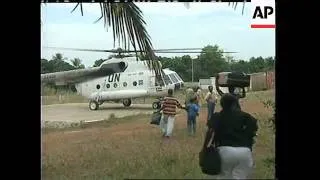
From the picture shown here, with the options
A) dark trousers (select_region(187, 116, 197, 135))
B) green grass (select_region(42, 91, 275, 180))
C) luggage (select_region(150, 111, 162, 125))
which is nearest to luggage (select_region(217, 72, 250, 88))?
green grass (select_region(42, 91, 275, 180))

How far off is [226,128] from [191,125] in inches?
12.3

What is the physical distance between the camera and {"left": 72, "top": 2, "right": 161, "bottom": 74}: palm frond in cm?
381

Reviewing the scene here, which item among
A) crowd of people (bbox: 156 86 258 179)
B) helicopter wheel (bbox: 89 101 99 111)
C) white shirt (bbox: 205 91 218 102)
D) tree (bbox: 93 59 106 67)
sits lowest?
crowd of people (bbox: 156 86 258 179)

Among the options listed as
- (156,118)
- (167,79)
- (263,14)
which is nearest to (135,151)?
(156,118)

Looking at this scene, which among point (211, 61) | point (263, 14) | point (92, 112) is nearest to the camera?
point (263, 14)

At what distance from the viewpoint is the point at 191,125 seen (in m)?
3.96

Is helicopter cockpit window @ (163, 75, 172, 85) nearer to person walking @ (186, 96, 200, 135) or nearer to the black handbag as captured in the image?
person walking @ (186, 96, 200, 135)

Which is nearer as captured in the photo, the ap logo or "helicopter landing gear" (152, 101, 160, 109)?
the ap logo

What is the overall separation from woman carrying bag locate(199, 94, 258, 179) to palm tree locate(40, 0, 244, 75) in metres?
0.75

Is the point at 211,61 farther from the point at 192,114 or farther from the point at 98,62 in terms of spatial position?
the point at 98,62
